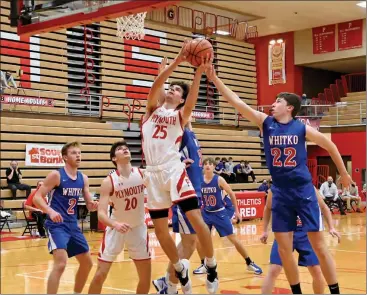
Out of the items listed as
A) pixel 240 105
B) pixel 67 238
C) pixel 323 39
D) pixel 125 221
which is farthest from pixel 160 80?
pixel 323 39

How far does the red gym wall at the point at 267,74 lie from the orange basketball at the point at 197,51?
2233cm

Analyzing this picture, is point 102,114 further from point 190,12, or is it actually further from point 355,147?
point 355,147

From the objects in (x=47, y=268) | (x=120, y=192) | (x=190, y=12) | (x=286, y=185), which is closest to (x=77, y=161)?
(x=120, y=192)

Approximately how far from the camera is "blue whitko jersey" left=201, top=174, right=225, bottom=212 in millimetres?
9102

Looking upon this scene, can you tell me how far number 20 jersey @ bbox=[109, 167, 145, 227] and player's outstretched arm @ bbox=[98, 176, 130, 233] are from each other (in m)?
0.05

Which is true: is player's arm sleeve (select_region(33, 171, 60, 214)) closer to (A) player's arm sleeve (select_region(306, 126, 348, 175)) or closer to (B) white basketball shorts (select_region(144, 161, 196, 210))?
(B) white basketball shorts (select_region(144, 161, 196, 210))

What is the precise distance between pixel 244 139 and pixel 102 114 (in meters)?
6.97

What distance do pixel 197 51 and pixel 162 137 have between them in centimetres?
87

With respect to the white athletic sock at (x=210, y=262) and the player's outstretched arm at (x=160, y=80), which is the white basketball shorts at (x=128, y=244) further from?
the player's outstretched arm at (x=160, y=80)

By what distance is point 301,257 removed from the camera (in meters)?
5.93

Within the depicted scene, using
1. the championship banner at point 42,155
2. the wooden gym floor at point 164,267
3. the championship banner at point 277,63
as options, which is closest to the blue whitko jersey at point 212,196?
the wooden gym floor at point 164,267

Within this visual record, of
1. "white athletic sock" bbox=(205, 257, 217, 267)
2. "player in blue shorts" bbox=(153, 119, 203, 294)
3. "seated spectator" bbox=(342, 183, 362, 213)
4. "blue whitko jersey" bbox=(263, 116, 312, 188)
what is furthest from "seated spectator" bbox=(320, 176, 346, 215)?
"blue whitko jersey" bbox=(263, 116, 312, 188)

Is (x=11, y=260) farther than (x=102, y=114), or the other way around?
(x=102, y=114)

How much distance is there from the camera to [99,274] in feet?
18.9
